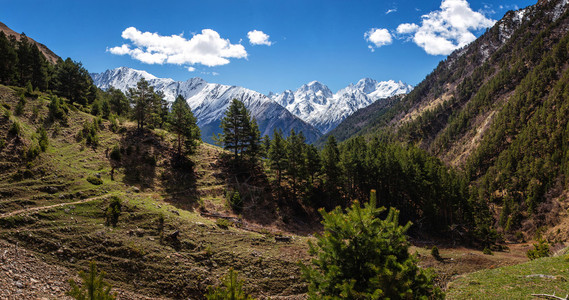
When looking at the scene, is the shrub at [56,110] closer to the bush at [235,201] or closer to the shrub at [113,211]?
the shrub at [113,211]

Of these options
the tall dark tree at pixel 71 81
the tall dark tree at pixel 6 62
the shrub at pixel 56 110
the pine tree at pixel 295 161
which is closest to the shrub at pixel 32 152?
the shrub at pixel 56 110

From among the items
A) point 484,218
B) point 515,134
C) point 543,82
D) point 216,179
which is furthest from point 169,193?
point 543,82

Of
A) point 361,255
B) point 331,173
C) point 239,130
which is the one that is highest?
point 239,130

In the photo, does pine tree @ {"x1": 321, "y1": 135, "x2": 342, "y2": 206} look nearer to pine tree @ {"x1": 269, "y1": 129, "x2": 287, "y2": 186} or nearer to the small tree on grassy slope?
pine tree @ {"x1": 269, "y1": 129, "x2": 287, "y2": 186}

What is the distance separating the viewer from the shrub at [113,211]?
66.8ft

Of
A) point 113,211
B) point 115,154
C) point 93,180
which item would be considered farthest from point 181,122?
point 113,211

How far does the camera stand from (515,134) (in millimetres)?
98312

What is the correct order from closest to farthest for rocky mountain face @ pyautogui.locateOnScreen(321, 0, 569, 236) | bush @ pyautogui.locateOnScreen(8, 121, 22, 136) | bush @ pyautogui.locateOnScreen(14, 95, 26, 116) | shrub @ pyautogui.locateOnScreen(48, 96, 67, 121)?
1. bush @ pyautogui.locateOnScreen(8, 121, 22, 136)
2. bush @ pyautogui.locateOnScreen(14, 95, 26, 116)
3. shrub @ pyautogui.locateOnScreen(48, 96, 67, 121)
4. rocky mountain face @ pyautogui.locateOnScreen(321, 0, 569, 236)

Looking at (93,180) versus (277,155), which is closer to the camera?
(93,180)

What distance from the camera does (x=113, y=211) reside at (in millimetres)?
21047

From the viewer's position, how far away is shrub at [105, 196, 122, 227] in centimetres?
2036

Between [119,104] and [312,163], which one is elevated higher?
[119,104]

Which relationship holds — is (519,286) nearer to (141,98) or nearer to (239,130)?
(239,130)

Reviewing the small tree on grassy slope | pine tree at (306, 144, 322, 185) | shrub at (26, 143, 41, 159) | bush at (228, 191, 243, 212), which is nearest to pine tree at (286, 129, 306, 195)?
pine tree at (306, 144, 322, 185)
